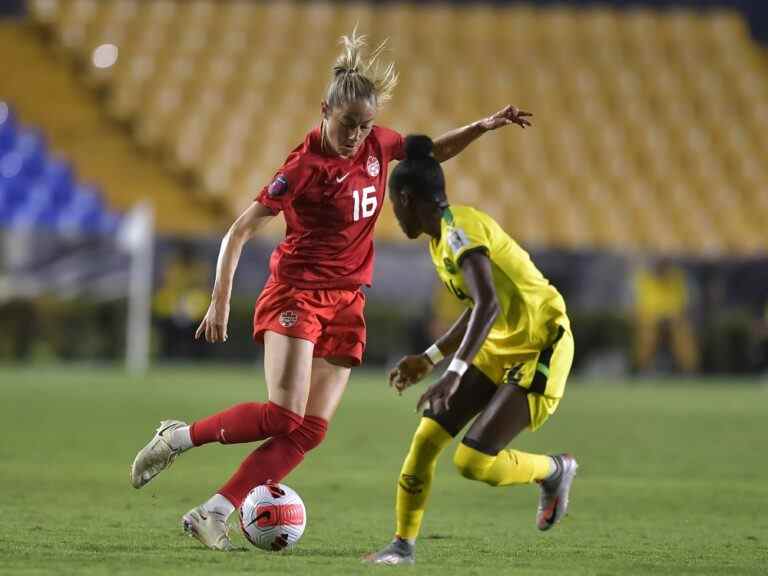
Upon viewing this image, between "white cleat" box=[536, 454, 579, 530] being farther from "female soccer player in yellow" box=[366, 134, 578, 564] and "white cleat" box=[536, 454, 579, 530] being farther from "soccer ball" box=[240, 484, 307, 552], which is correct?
"soccer ball" box=[240, 484, 307, 552]

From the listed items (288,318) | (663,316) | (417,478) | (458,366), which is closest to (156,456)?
(288,318)

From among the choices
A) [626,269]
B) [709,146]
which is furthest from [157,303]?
[709,146]

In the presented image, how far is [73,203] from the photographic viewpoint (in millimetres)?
21672

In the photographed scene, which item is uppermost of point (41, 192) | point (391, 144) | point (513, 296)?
point (41, 192)

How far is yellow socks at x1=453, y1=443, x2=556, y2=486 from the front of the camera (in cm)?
595

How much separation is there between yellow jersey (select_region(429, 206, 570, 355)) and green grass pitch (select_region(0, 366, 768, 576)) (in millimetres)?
926

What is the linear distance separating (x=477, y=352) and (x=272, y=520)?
1306 mm

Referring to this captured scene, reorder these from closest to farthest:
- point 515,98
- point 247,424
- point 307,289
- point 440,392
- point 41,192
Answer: point 440,392
point 247,424
point 307,289
point 41,192
point 515,98

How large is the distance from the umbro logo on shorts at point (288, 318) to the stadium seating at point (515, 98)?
56.2 feet

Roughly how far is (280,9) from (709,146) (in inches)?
338

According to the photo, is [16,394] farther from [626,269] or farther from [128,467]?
[626,269]

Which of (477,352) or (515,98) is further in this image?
(515,98)

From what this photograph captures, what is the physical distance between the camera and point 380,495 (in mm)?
8664

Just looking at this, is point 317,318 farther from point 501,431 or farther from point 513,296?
point 501,431
